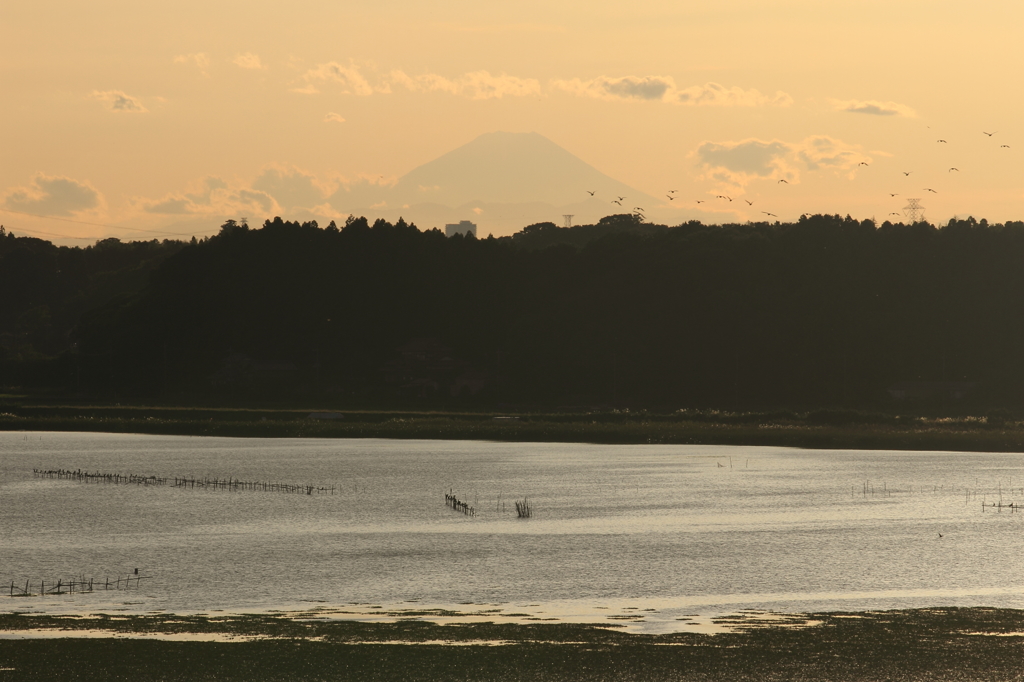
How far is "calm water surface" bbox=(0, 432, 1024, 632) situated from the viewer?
42.6 metres

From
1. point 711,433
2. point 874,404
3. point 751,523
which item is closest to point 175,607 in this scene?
point 751,523

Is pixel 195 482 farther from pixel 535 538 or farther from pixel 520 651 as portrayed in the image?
pixel 520 651

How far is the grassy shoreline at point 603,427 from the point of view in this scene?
13262 cm

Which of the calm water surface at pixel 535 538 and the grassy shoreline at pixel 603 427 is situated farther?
the grassy shoreline at pixel 603 427

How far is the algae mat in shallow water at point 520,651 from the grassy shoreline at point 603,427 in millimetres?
98363

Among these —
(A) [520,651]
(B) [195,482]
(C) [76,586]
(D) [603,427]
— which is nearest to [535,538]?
(C) [76,586]

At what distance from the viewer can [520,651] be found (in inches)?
1247

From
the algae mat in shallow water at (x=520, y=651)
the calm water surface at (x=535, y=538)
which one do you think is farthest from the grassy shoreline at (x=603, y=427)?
the algae mat in shallow water at (x=520, y=651)

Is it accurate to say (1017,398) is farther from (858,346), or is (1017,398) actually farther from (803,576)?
(803,576)

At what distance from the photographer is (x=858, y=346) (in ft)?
643

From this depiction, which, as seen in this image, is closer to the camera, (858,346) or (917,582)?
(917,582)

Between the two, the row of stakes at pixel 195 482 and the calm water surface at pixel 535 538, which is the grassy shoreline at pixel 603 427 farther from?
the row of stakes at pixel 195 482

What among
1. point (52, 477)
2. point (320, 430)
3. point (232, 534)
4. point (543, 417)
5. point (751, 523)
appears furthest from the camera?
point (543, 417)

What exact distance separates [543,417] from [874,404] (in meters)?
60.3
